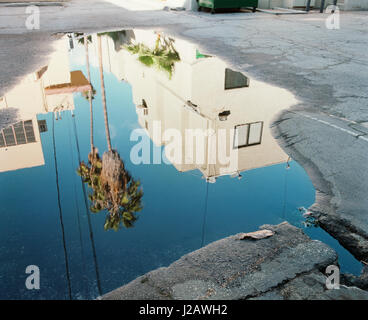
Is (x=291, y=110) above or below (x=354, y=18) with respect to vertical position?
below

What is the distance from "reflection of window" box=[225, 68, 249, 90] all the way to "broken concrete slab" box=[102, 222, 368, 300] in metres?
4.05

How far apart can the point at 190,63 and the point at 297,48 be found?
159 inches

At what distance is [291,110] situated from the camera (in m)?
5.50

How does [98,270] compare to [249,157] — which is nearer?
[98,270]

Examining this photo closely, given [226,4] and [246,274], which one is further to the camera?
[226,4]

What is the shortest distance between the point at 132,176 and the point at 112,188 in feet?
1.00

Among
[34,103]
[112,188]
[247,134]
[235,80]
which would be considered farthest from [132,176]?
[235,80]

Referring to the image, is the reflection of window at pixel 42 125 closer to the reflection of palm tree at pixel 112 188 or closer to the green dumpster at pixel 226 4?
the reflection of palm tree at pixel 112 188

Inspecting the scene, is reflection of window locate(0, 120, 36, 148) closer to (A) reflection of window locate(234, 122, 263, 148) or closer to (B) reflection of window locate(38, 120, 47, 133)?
(B) reflection of window locate(38, 120, 47, 133)

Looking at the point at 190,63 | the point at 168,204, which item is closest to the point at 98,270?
the point at 168,204

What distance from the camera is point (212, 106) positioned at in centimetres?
580

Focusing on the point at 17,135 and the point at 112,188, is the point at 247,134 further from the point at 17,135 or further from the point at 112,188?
the point at 17,135

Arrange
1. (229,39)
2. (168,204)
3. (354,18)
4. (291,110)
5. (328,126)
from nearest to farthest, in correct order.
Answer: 1. (168,204)
2. (328,126)
3. (291,110)
4. (229,39)
5. (354,18)

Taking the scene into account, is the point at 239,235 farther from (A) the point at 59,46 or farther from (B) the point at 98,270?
(A) the point at 59,46
